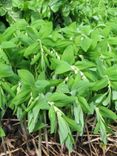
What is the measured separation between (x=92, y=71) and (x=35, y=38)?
26 centimetres

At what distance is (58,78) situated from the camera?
1.69 m

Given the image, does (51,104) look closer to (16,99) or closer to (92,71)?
(16,99)

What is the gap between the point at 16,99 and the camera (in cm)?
155

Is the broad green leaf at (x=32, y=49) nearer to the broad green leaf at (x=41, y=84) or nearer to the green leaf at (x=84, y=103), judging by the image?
the broad green leaf at (x=41, y=84)

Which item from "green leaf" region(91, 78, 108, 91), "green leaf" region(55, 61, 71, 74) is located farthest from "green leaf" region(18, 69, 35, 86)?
"green leaf" region(91, 78, 108, 91)

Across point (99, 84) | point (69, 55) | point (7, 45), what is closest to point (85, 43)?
point (69, 55)

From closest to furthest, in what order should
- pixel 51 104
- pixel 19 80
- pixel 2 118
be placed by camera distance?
pixel 51 104 → pixel 19 80 → pixel 2 118

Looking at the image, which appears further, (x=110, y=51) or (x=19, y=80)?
(x=110, y=51)

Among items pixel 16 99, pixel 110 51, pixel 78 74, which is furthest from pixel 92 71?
pixel 16 99

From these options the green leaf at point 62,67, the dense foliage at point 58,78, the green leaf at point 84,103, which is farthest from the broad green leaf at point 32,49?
the green leaf at point 84,103

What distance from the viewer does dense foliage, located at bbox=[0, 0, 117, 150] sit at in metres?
1.54

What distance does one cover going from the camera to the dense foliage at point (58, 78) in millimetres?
1540

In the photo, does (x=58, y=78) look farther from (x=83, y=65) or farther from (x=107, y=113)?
(x=107, y=113)

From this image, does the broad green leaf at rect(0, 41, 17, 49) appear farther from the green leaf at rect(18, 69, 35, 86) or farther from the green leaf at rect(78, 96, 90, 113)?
the green leaf at rect(78, 96, 90, 113)
